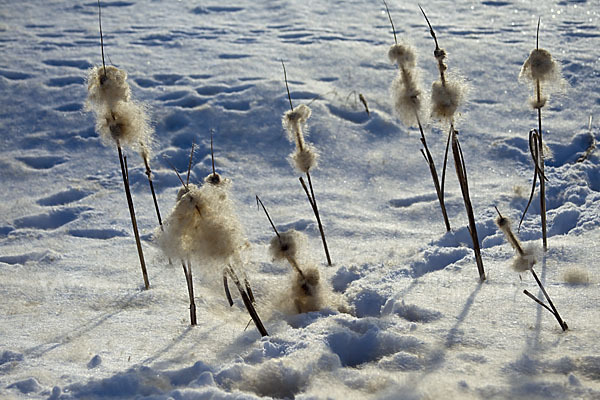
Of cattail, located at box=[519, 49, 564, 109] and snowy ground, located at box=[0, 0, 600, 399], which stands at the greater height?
cattail, located at box=[519, 49, 564, 109]

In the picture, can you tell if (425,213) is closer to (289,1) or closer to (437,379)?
(437,379)

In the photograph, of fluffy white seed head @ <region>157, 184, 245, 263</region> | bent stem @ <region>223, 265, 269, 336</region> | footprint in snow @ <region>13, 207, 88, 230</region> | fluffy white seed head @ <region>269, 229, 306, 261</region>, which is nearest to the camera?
fluffy white seed head @ <region>157, 184, 245, 263</region>

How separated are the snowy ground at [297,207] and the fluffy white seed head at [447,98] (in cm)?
85

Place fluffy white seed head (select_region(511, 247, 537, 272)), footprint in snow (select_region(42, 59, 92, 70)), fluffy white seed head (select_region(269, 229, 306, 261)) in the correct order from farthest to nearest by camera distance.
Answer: footprint in snow (select_region(42, 59, 92, 70))
fluffy white seed head (select_region(511, 247, 537, 272))
fluffy white seed head (select_region(269, 229, 306, 261))

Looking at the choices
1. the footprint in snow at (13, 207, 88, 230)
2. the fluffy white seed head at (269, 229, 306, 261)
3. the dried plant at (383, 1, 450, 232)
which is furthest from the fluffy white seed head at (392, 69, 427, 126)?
the footprint in snow at (13, 207, 88, 230)

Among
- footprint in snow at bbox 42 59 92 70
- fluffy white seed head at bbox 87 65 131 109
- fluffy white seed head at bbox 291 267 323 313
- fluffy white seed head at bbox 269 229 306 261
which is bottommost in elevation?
fluffy white seed head at bbox 291 267 323 313

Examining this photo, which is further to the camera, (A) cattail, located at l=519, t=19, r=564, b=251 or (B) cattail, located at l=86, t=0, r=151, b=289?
(A) cattail, located at l=519, t=19, r=564, b=251

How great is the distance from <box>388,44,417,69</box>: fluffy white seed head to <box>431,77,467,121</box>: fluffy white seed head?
234 mm

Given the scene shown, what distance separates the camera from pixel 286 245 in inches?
99.3

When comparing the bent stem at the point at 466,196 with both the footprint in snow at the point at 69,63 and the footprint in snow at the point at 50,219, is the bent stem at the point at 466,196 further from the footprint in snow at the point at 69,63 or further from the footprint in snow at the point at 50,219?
the footprint in snow at the point at 69,63

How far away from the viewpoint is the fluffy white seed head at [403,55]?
2.88 meters

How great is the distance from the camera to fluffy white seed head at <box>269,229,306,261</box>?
2520mm

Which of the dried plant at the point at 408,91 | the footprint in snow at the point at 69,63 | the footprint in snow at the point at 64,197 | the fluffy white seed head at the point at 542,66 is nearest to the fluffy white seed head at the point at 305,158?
the dried plant at the point at 408,91

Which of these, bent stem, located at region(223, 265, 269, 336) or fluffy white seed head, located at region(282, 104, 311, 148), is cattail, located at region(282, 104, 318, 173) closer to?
fluffy white seed head, located at region(282, 104, 311, 148)
